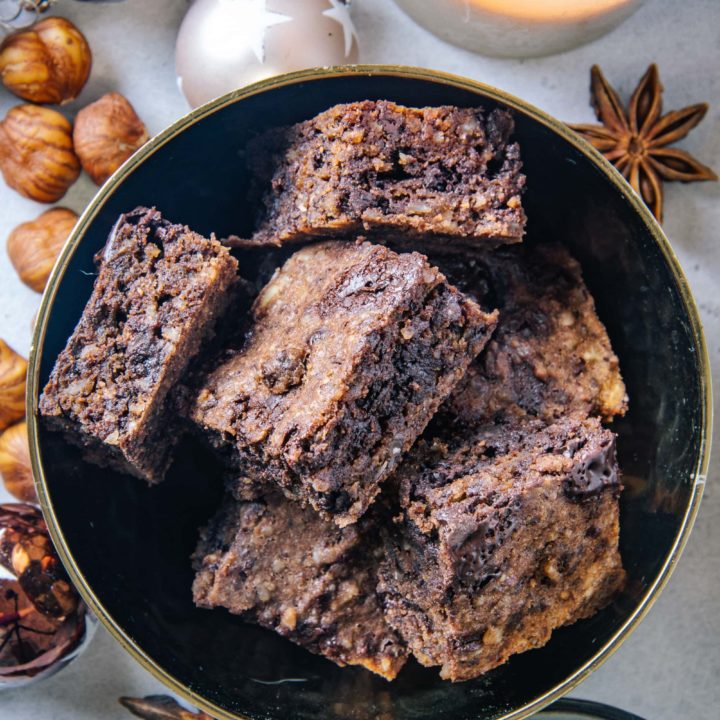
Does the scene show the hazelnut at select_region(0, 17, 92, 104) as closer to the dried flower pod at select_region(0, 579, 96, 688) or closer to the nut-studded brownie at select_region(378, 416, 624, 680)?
the dried flower pod at select_region(0, 579, 96, 688)

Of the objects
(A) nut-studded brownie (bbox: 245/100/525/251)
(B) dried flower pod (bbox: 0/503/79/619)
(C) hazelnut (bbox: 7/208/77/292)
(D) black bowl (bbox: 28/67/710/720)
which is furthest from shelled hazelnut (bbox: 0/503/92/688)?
(A) nut-studded brownie (bbox: 245/100/525/251)

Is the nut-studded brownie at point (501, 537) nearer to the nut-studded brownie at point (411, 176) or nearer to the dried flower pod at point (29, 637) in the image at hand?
the nut-studded brownie at point (411, 176)

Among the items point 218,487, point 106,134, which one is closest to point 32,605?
point 218,487

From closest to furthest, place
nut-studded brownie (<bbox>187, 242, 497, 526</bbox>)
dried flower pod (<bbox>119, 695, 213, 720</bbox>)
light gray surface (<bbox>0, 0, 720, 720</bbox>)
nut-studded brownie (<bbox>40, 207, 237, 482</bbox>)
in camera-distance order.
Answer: nut-studded brownie (<bbox>187, 242, 497, 526</bbox>) → nut-studded brownie (<bbox>40, 207, 237, 482</bbox>) → dried flower pod (<bbox>119, 695, 213, 720</bbox>) → light gray surface (<bbox>0, 0, 720, 720</bbox>)

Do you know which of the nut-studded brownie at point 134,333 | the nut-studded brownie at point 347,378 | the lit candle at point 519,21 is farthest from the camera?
the lit candle at point 519,21

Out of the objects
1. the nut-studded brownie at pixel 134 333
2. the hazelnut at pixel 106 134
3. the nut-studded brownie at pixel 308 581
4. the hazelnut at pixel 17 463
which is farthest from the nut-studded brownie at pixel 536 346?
the hazelnut at pixel 17 463

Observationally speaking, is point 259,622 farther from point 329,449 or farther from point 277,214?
point 277,214
